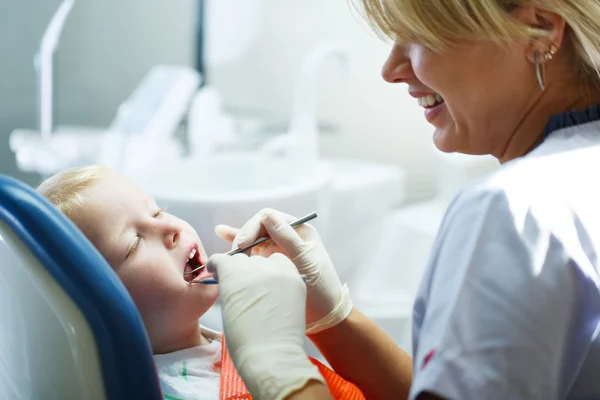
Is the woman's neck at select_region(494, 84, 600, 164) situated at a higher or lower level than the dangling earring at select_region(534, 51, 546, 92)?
lower

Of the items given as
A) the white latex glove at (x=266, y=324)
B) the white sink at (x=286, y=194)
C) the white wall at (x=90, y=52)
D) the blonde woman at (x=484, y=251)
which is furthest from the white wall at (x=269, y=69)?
the white latex glove at (x=266, y=324)

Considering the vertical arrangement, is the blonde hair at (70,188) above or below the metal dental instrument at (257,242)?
above

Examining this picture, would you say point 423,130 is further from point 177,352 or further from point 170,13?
point 177,352

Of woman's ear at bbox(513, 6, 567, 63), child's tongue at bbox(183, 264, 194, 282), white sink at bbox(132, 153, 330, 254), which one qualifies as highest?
woman's ear at bbox(513, 6, 567, 63)

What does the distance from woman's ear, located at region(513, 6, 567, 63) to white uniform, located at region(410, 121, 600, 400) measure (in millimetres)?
175

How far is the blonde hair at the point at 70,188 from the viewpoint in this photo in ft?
3.26

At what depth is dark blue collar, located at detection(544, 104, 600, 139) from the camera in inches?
32.9

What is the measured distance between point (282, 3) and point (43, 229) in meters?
2.31

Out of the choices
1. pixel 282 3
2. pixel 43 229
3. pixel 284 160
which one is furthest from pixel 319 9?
pixel 43 229

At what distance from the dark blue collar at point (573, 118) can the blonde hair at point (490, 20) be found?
0.05 m

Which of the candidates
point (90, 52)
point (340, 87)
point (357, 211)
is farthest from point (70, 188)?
point (340, 87)

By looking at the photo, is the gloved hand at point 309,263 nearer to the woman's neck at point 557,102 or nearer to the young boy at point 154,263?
the young boy at point 154,263

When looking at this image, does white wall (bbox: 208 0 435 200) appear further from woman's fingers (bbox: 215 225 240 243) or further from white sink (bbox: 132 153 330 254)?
woman's fingers (bbox: 215 225 240 243)

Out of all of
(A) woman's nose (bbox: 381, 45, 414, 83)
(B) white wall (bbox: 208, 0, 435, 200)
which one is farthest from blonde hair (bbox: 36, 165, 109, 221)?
(B) white wall (bbox: 208, 0, 435, 200)
